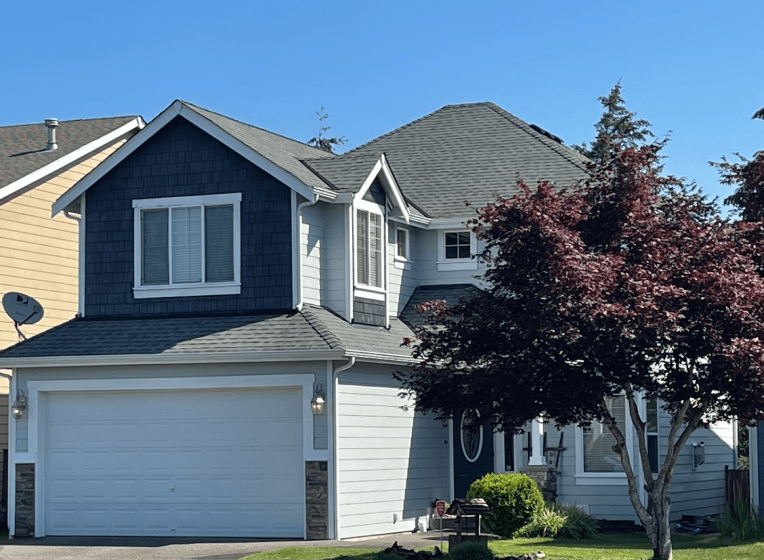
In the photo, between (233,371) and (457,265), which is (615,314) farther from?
(457,265)

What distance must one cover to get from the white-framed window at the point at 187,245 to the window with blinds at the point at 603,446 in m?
7.56

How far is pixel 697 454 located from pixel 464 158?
8612 mm

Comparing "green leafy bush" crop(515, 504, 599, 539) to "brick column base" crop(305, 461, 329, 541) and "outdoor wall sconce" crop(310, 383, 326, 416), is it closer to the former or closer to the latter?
"brick column base" crop(305, 461, 329, 541)

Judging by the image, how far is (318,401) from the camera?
2153cm

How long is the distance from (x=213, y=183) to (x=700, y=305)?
34.4 ft

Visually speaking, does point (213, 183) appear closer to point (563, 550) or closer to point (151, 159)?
point (151, 159)

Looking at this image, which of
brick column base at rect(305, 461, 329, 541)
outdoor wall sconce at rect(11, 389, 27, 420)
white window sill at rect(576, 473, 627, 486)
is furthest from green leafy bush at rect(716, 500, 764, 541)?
outdoor wall sconce at rect(11, 389, 27, 420)

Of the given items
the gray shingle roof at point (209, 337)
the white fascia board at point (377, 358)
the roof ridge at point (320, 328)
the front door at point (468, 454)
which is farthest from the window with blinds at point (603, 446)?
the roof ridge at point (320, 328)

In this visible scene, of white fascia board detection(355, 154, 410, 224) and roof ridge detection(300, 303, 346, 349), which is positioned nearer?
roof ridge detection(300, 303, 346, 349)

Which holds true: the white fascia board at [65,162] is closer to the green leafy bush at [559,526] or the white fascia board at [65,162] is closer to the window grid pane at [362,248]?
the window grid pane at [362,248]

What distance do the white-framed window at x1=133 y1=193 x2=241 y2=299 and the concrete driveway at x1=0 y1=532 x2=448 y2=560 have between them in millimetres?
4704

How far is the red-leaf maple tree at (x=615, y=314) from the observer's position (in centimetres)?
1653

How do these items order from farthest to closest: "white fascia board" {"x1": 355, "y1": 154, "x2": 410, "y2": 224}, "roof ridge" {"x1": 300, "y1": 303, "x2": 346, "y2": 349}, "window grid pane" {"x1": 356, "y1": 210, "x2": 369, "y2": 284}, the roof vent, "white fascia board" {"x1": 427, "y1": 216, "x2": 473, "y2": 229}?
the roof vent
"white fascia board" {"x1": 427, "y1": 216, "x2": 473, "y2": 229}
"window grid pane" {"x1": 356, "y1": 210, "x2": 369, "y2": 284}
"white fascia board" {"x1": 355, "y1": 154, "x2": 410, "y2": 224}
"roof ridge" {"x1": 300, "y1": 303, "x2": 346, "y2": 349}

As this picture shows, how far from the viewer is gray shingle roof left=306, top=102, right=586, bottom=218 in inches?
1097
